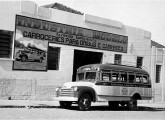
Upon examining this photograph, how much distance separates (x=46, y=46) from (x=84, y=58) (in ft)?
14.3

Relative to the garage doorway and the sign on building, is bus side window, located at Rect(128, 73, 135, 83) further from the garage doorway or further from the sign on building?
the garage doorway

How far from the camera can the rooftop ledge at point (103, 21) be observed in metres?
22.1

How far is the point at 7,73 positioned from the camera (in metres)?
17.7

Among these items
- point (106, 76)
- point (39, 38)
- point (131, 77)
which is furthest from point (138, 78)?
point (39, 38)

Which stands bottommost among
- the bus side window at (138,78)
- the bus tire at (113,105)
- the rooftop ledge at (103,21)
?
the bus tire at (113,105)

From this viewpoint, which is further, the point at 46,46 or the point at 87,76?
the point at 46,46

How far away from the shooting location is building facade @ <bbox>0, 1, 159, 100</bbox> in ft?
58.5

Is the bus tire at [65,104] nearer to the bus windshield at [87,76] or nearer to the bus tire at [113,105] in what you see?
the bus windshield at [87,76]

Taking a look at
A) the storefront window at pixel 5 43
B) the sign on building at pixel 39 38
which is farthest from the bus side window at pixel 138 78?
the storefront window at pixel 5 43

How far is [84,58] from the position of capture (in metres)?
23.0

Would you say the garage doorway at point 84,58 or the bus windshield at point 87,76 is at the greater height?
the garage doorway at point 84,58

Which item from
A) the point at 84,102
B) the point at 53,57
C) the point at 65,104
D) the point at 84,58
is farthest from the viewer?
the point at 84,58

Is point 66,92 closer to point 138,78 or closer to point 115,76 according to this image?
point 115,76

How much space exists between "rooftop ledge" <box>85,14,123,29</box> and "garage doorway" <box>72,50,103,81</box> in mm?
2377
